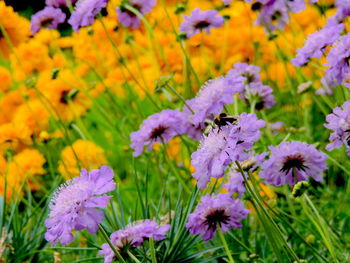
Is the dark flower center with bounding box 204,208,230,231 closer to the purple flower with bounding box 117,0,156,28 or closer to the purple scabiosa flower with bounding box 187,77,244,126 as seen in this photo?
the purple scabiosa flower with bounding box 187,77,244,126

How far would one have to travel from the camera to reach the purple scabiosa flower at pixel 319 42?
77 cm

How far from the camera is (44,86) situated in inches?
61.4

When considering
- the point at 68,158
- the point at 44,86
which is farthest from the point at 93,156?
the point at 44,86

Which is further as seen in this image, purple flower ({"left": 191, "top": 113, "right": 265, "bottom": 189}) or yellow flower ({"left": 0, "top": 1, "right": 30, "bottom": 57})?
yellow flower ({"left": 0, "top": 1, "right": 30, "bottom": 57})

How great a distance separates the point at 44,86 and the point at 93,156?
0.25m

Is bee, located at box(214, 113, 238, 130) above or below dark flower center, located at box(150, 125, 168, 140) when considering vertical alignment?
below

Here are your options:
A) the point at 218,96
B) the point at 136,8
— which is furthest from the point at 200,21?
the point at 218,96

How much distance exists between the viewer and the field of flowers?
2.02 feet

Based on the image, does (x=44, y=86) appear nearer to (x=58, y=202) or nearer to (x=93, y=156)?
(x=93, y=156)

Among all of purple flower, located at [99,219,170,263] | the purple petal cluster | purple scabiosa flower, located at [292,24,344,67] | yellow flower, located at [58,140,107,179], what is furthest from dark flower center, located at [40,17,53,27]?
purple flower, located at [99,219,170,263]

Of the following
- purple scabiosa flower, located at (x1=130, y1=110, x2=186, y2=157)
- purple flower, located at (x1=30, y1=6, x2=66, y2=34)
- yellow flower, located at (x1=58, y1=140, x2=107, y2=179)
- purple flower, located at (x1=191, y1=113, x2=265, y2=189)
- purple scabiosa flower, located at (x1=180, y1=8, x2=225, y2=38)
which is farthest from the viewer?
yellow flower, located at (x1=58, y1=140, x2=107, y2=179)

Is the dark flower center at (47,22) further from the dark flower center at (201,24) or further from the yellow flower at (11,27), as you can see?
the dark flower center at (201,24)

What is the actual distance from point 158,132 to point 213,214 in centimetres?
22

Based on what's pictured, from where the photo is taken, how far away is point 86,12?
982mm
